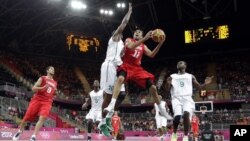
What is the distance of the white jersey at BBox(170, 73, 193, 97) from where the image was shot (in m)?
10.7

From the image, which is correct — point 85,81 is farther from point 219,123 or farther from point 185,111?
point 185,111

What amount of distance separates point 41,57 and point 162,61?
15.2m

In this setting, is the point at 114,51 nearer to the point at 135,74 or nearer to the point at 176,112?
the point at 135,74

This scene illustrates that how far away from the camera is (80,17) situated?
41.5 metres

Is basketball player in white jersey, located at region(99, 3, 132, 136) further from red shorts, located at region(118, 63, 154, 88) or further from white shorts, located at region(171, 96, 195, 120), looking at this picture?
white shorts, located at region(171, 96, 195, 120)

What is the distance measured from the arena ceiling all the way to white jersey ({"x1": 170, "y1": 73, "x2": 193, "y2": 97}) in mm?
25521

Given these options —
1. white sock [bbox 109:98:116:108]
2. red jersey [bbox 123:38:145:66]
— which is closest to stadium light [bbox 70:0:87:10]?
red jersey [bbox 123:38:145:66]

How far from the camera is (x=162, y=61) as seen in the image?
4684 centimetres

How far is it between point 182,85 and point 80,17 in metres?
32.1

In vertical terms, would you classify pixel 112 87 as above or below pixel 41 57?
below

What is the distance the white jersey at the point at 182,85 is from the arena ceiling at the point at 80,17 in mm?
25521

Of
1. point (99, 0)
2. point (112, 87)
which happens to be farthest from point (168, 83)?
point (99, 0)

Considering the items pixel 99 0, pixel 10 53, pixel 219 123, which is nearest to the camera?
pixel 219 123

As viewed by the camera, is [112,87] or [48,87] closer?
[112,87]
